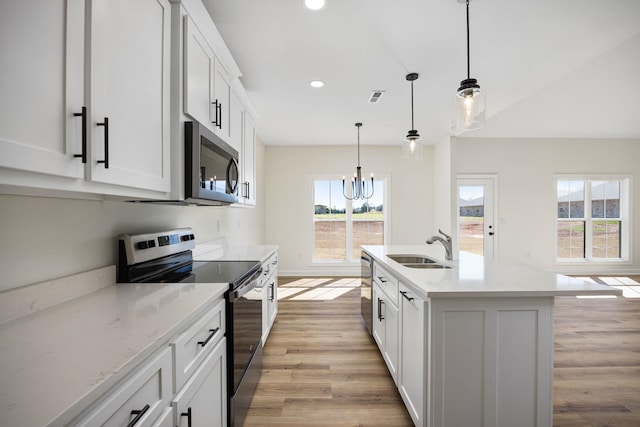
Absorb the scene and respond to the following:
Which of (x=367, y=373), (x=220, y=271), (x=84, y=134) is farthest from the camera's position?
(x=367, y=373)

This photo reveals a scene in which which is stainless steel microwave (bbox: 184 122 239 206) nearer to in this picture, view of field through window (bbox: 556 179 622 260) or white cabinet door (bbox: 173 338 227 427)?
white cabinet door (bbox: 173 338 227 427)

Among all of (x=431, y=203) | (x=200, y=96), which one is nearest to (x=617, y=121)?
(x=431, y=203)

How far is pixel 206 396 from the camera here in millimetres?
1216

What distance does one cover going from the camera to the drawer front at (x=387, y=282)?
2.01 metres

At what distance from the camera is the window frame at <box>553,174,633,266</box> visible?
5.85m

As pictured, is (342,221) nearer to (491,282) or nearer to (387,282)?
(387,282)

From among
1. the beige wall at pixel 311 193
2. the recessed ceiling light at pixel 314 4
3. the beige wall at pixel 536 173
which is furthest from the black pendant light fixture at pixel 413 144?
the beige wall at pixel 536 173

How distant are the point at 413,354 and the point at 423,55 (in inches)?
90.7

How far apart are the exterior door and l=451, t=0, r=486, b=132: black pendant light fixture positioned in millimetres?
4263

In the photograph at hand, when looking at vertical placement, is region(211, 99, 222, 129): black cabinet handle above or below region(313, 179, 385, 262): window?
above

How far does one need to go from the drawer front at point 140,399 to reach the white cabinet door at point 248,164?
79.9 inches

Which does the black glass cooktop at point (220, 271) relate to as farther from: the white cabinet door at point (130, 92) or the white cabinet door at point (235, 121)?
the white cabinet door at point (235, 121)

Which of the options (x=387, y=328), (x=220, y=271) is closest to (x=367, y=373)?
(x=387, y=328)

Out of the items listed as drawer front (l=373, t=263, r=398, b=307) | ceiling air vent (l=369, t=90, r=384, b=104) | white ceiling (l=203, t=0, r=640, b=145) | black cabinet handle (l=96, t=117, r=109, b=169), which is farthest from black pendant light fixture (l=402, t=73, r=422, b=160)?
black cabinet handle (l=96, t=117, r=109, b=169)
